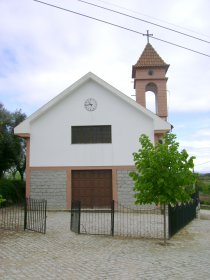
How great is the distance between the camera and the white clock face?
74.5 feet

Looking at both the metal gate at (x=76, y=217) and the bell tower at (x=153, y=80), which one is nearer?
the metal gate at (x=76, y=217)

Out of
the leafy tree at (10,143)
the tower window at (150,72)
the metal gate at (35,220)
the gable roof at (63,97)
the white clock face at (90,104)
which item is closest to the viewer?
the metal gate at (35,220)

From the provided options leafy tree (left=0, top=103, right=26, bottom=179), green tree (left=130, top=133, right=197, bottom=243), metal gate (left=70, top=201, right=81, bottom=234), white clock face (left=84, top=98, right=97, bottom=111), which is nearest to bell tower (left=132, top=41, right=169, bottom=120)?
white clock face (left=84, top=98, right=97, bottom=111)

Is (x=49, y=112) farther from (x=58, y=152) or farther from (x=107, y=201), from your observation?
(x=107, y=201)

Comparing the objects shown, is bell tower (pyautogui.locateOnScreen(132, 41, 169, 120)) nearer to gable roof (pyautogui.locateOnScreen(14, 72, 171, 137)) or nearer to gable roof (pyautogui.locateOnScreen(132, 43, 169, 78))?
gable roof (pyautogui.locateOnScreen(132, 43, 169, 78))

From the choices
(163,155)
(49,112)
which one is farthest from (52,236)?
(49,112)

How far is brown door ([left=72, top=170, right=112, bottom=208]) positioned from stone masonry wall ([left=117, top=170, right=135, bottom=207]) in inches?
21.8

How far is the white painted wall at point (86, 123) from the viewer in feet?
72.8

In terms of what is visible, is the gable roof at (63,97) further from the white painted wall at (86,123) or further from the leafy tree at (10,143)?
the leafy tree at (10,143)

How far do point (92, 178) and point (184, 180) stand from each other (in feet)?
35.3

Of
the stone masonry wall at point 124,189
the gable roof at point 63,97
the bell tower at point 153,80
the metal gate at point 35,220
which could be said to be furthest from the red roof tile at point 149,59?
the metal gate at point 35,220

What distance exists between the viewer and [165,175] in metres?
12.1

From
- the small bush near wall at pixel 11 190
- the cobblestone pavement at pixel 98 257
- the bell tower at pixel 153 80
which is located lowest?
the cobblestone pavement at pixel 98 257

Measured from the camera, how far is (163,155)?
12289mm
